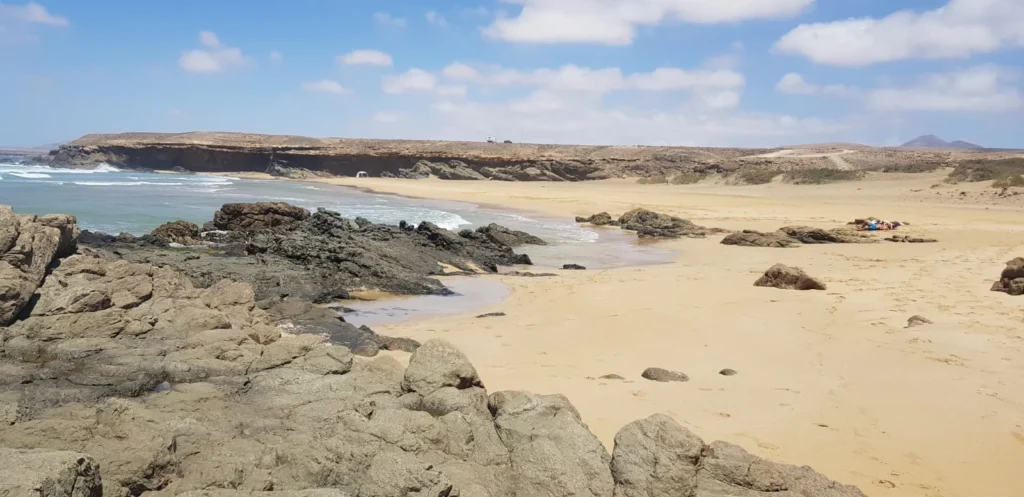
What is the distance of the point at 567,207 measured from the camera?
3394 cm

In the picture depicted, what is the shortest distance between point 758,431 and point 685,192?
37961 mm

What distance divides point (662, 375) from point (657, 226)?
16.8m

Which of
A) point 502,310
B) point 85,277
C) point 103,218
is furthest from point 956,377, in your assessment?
point 103,218

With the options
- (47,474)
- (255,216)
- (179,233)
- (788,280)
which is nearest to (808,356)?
(788,280)

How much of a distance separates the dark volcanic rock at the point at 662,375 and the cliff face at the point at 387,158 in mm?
52854

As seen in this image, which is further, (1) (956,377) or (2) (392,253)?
(2) (392,253)

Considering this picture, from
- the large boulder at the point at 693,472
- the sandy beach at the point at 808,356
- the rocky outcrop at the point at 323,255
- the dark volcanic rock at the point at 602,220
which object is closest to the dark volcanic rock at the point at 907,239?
the sandy beach at the point at 808,356

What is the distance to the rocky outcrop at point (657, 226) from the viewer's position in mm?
22047

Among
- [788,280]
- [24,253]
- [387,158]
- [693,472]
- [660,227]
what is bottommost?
[660,227]

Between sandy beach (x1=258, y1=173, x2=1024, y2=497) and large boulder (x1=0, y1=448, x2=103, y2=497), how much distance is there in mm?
3427

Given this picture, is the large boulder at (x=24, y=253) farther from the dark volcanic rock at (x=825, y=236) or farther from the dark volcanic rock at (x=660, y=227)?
the dark volcanic rock at (x=660, y=227)

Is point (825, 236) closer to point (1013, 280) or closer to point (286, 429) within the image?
point (1013, 280)

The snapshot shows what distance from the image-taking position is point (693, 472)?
12.7ft

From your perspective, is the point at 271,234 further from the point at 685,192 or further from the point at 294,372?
the point at 685,192
